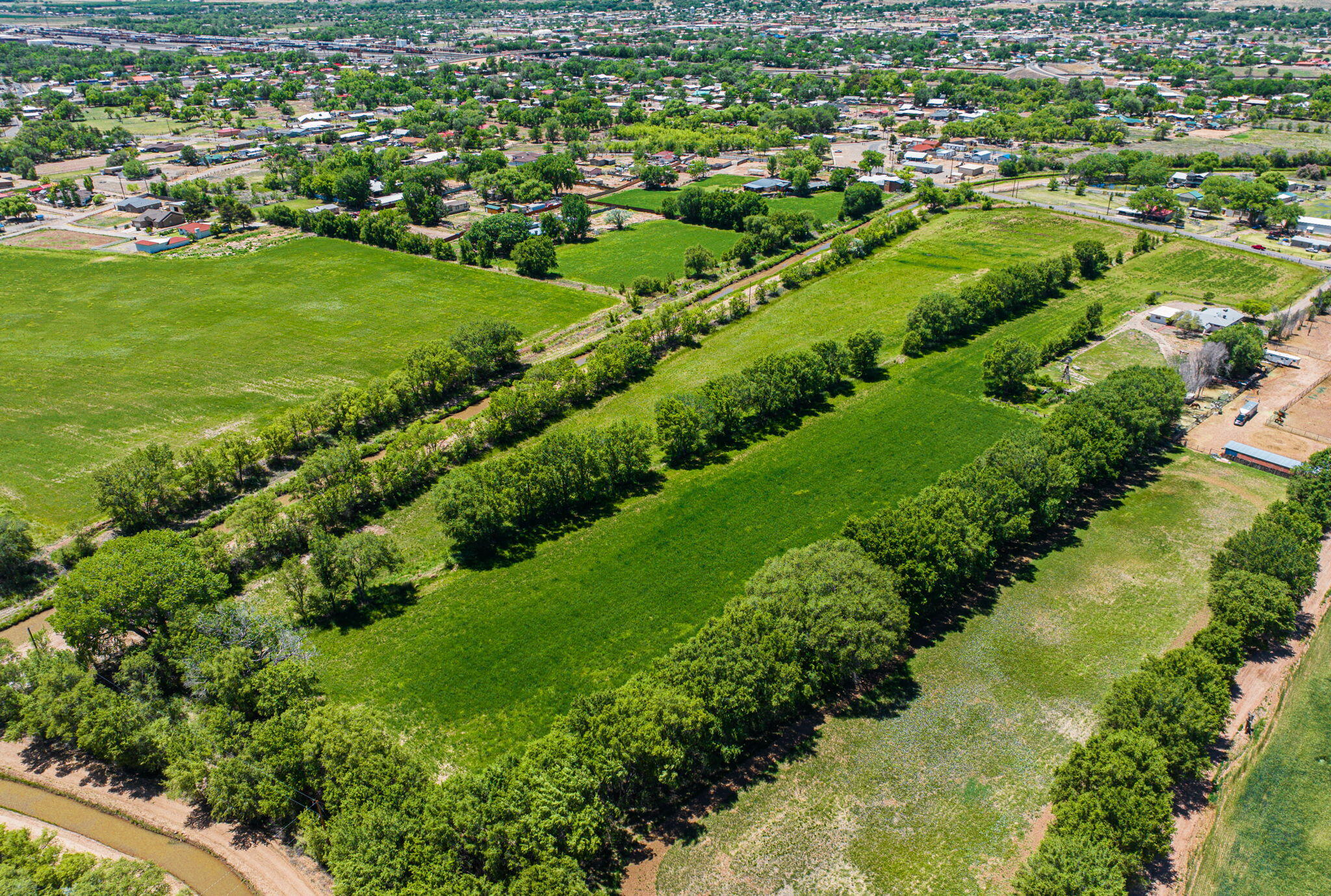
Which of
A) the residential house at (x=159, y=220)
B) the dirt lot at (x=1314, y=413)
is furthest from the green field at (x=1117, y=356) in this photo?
the residential house at (x=159, y=220)

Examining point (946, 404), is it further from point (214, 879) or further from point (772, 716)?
point (214, 879)

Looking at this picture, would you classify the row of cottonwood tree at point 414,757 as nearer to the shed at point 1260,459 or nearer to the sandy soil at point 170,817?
the sandy soil at point 170,817

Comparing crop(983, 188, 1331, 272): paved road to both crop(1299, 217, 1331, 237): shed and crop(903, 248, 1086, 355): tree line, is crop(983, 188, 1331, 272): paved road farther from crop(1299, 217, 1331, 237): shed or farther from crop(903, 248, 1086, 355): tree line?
crop(903, 248, 1086, 355): tree line

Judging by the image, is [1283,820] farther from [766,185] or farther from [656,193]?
[656,193]

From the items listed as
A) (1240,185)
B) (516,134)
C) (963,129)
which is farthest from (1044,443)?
(516,134)

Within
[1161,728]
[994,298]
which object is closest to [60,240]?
[994,298]

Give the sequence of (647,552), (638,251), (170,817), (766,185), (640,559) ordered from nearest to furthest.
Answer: (170,817), (640,559), (647,552), (638,251), (766,185)

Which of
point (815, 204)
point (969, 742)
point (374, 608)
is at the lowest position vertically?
point (969, 742)
